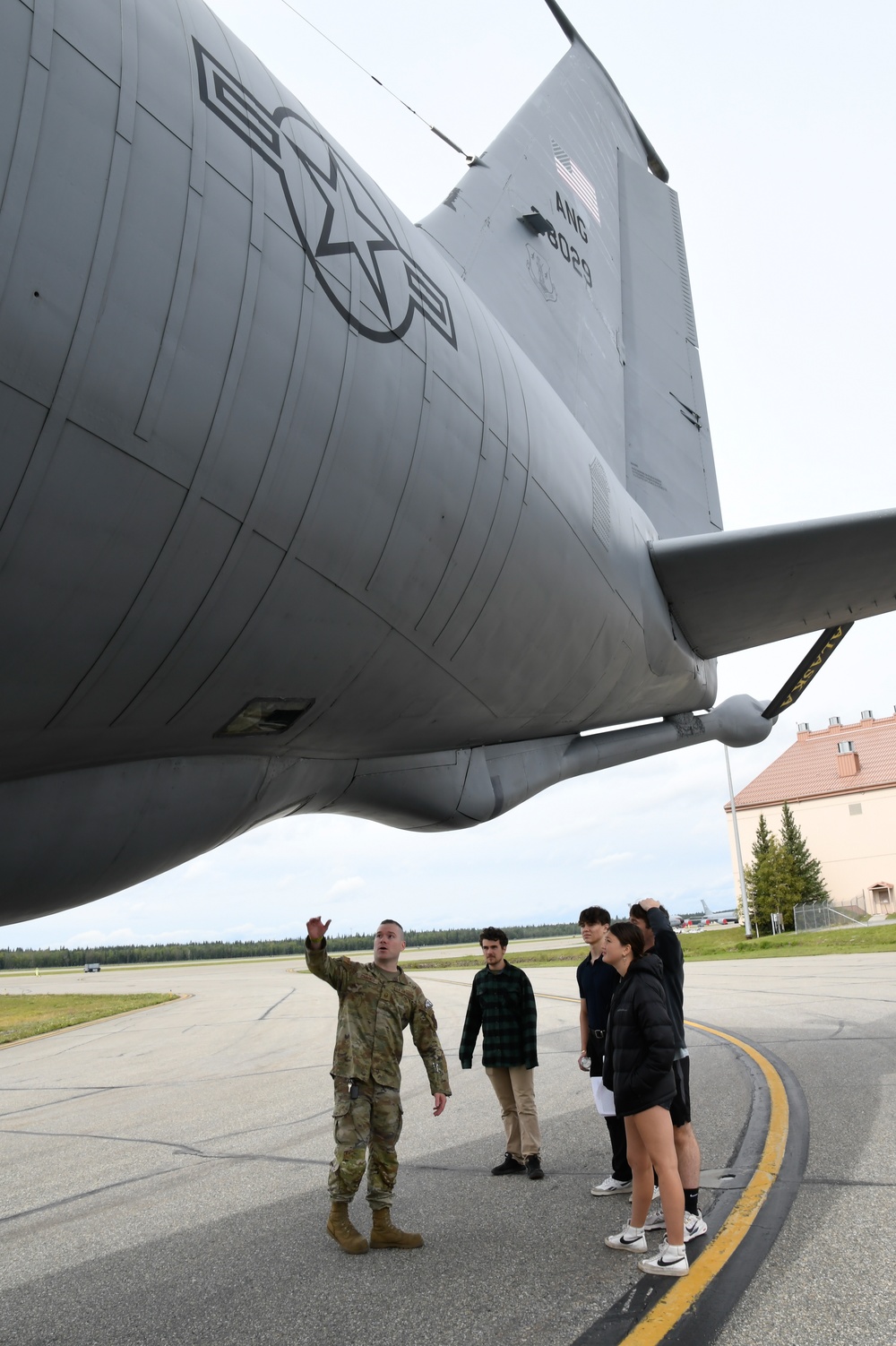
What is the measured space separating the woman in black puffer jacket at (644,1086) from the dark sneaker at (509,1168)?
1.36 metres

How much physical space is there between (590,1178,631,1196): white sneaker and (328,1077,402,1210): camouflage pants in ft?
3.91

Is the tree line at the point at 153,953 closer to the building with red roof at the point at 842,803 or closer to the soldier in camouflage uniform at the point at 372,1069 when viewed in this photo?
the building with red roof at the point at 842,803

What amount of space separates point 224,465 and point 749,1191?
4209 millimetres

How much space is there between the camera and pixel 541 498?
4.45m

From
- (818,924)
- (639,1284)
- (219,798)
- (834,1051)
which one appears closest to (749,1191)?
(639,1284)

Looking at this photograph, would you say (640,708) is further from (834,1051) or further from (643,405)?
(834,1051)

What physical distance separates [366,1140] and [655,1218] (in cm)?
140

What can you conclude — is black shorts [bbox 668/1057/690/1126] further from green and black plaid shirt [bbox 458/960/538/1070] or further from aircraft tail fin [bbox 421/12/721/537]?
aircraft tail fin [bbox 421/12/721/537]

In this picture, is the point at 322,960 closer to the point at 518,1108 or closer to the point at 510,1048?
the point at 510,1048

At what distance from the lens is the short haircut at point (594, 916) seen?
4926 mm

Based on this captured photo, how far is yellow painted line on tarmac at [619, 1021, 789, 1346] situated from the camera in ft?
9.79

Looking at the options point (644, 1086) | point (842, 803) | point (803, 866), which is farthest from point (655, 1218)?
point (842, 803)

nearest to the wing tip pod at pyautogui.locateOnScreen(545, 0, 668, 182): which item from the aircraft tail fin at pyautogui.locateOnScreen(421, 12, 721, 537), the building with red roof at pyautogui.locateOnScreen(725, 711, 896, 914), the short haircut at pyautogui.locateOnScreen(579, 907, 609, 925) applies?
the aircraft tail fin at pyautogui.locateOnScreen(421, 12, 721, 537)

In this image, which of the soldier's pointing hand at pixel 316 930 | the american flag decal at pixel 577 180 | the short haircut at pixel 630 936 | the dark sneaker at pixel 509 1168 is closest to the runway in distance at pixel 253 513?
the soldier's pointing hand at pixel 316 930
